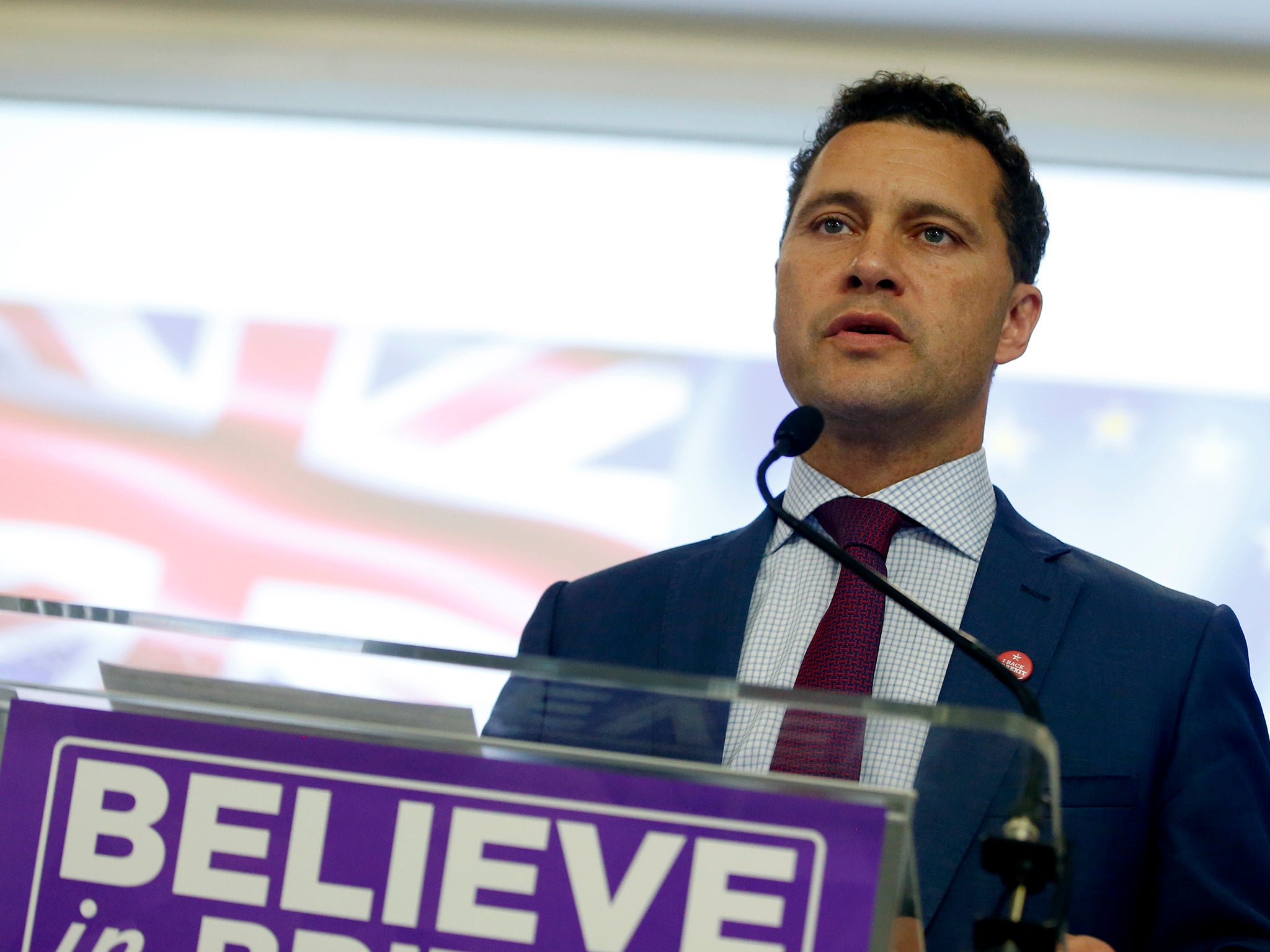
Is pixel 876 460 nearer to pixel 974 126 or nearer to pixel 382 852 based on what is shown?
pixel 974 126

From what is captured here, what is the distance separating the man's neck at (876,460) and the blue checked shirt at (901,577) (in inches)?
1.3

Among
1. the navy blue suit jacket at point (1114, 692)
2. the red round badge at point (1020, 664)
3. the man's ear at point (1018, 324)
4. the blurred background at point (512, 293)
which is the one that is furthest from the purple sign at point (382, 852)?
the blurred background at point (512, 293)

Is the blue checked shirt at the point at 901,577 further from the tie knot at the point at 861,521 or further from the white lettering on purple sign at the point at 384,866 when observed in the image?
the white lettering on purple sign at the point at 384,866

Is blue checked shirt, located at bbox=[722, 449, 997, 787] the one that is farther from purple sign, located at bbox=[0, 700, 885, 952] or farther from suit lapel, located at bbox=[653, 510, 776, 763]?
purple sign, located at bbox=[0, 700, 885, 952]

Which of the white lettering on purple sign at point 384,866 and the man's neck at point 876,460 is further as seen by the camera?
the man's neck at point 876,460

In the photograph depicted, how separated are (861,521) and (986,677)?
10.7 inches

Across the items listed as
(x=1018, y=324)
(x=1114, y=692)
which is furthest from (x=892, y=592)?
(x=1018, y=324)

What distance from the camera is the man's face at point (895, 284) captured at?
164 centimetres

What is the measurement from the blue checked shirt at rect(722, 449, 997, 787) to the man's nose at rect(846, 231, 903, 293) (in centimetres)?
25

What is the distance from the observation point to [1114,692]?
55.9 inches

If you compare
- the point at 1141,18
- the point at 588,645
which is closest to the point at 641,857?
the point at 588,645

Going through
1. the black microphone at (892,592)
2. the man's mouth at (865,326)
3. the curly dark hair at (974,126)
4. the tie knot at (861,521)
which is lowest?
the black microphone at (892,592)

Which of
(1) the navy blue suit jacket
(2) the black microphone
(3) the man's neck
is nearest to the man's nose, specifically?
(3) the man's neck

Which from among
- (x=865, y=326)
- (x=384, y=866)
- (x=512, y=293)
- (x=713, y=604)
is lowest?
(x=384, y=866)
